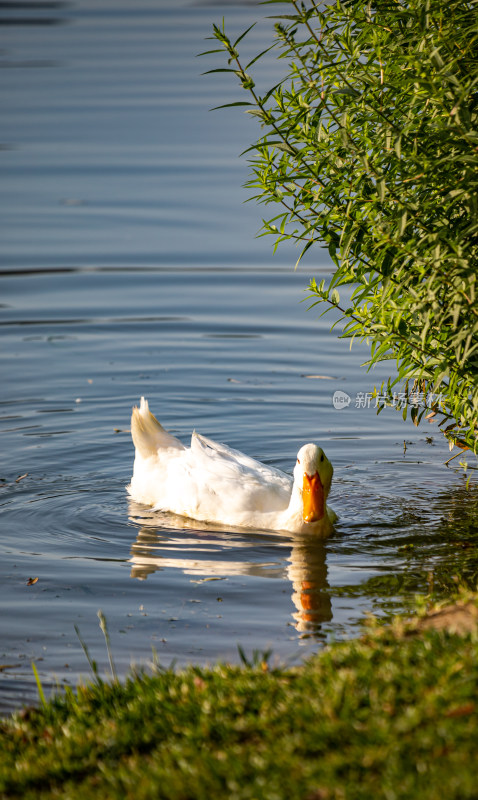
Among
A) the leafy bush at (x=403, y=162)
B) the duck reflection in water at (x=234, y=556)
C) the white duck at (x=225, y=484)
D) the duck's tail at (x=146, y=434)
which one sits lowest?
the duck reflection in water at (x=234, y=556)

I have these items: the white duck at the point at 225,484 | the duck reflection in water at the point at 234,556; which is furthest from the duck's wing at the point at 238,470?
the duck reflection in water at the point at 234,556

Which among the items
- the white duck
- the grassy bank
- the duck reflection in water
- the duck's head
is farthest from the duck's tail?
the grassy bank

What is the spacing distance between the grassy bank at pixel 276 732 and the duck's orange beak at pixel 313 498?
2.59 meters

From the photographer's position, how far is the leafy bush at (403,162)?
18.4 ft

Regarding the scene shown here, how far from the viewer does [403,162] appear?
5898 mm

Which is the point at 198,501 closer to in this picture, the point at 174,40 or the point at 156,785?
the point at 156,785

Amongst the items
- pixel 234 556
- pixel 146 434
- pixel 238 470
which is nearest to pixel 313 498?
pixel 234 556

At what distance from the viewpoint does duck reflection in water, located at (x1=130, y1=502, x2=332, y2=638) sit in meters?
6.49

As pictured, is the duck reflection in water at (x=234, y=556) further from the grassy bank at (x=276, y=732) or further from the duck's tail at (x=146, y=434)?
the grassy bank at (x=276, y=732)

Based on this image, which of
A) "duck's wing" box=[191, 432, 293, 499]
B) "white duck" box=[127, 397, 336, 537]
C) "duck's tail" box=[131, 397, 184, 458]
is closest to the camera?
"white duck" box=[127, 397, 336, 537]

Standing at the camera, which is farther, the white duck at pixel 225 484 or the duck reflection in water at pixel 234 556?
the white duck at pixel 225 484

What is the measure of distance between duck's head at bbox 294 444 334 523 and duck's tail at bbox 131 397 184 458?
1599mm

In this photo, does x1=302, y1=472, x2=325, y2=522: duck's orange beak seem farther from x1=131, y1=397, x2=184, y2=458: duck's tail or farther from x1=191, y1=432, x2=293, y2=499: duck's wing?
x1=131, y1=397, x2=184, y2=458: duck's tail

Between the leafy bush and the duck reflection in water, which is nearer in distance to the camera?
the leafy bush
